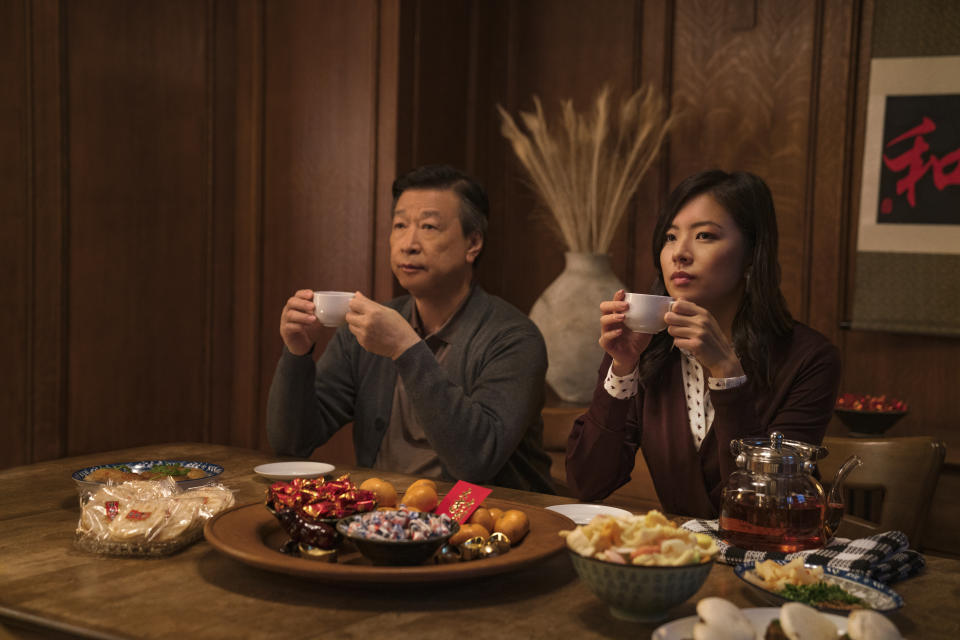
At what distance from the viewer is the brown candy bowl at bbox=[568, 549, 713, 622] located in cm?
97

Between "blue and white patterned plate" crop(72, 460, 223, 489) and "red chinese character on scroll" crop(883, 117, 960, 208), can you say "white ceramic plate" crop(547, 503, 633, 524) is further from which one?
"red chinese character on scroll" crop(883, 117, 960, 208)

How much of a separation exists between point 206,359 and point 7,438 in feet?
2.74

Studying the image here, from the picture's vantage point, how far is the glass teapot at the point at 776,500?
1265mm

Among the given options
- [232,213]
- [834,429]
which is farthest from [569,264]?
[232,213]

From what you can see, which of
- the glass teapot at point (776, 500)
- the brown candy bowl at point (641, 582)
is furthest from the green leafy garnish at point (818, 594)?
the glass teapot at point (776, 500)

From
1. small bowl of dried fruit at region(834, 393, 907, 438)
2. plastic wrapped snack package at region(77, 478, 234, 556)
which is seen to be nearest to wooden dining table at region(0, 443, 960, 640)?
plastic wrapped snack package at region(77, 478, 234, 556)

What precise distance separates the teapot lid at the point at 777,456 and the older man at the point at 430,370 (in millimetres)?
717

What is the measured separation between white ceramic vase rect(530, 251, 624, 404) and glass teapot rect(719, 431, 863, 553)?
181 cm

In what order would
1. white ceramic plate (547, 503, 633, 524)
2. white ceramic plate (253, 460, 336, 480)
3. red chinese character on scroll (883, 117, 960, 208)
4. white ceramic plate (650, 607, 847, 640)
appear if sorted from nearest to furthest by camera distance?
white ceramic plate (650, 607, 847, 640), white ceramic plate (547, 503, 633, 524), white ceramic plate (253, 460, 336, 480), red chinese character on scroll (883, 117, 960, 208)

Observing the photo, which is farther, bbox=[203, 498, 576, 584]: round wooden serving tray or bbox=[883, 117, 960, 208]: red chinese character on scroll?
bbox=[883, 117, 960, 208]: red chinese character on scroll

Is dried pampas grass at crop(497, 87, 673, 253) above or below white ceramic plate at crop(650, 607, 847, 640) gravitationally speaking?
above

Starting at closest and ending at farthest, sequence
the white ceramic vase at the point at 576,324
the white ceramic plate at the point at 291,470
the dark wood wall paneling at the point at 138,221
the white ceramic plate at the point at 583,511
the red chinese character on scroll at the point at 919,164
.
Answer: the white ceramic plate at the point at 583,511 < the white ceramic plate at the point at 291,470 < the red chinese character on scroll at the point at 919,164 < the white ceramic vase at the point at 576,324 < the dark wood wall paneling at the point at 138,221

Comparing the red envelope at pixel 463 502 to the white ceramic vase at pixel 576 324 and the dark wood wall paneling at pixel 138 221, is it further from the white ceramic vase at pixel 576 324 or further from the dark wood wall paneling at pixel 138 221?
the dark wood wall paneling at pixel 138 221

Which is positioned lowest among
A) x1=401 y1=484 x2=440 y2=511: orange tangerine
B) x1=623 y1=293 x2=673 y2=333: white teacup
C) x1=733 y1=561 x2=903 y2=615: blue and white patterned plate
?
x1=733 y1=561 x2=903 y2=615: blue and white patterned plate
